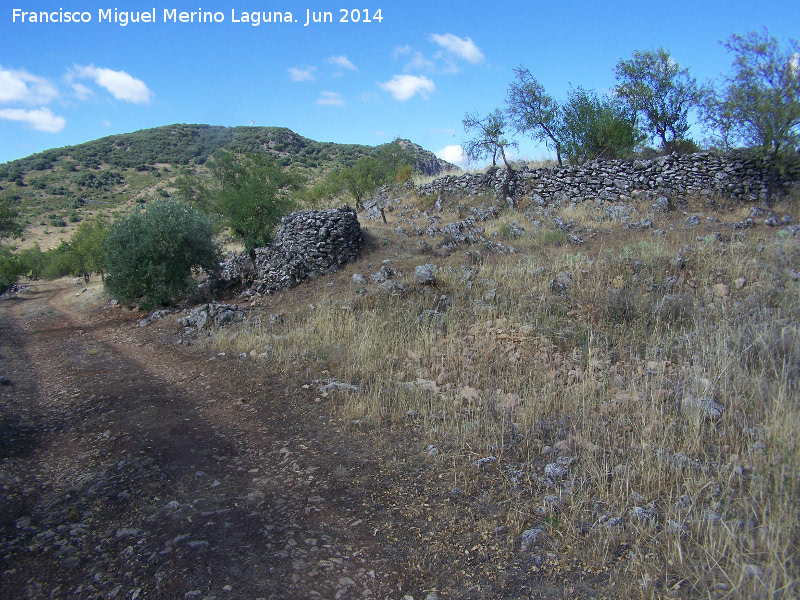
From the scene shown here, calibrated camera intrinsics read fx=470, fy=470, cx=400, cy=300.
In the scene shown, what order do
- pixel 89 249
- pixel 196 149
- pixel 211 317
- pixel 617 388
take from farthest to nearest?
pixel 196 149
pixel 89 249
pixel 211 317
pixel 617 388

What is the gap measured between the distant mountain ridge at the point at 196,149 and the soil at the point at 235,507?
52729 mm

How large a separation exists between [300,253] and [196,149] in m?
59.3

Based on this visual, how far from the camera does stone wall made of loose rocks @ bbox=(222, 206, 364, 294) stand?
13.2 m

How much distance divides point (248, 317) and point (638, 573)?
885cm

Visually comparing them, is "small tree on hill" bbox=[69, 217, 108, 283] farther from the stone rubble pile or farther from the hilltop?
the hilltop

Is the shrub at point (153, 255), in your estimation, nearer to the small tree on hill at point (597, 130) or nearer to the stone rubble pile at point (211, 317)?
the stone rubble pile at point (211, 317)

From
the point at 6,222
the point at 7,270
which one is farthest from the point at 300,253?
the point at 7,270

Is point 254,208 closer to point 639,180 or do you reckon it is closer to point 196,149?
point 639,180

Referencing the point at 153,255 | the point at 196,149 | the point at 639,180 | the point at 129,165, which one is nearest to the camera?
the point at 153,255

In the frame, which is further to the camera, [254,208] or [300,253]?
[254,208]

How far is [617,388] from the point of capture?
4777mm

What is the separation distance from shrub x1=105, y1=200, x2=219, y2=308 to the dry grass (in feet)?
17.5

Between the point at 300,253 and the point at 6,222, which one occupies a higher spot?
the point at 6,222

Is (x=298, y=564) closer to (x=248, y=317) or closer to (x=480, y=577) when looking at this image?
(x=480, y=577)
